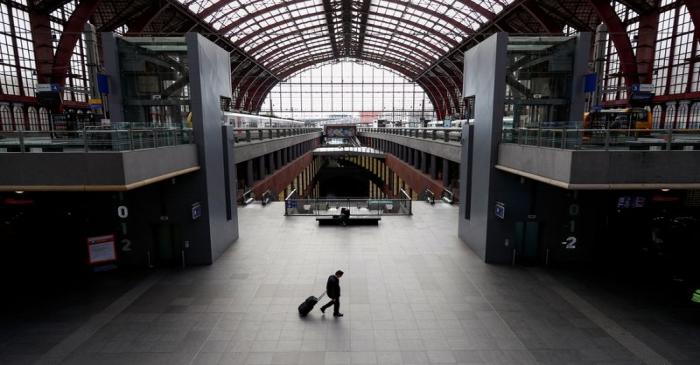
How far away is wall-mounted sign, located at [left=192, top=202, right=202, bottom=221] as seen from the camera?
1226 centimetres

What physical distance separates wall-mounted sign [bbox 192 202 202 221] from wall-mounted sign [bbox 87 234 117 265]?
244 cm

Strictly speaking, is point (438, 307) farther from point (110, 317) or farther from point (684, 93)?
point (684, 93)

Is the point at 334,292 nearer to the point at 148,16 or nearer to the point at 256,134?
the point at 256,134

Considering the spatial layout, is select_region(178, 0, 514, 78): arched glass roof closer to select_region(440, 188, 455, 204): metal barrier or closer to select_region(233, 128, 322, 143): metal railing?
select_region(233, 128, 322, 143): metal railing

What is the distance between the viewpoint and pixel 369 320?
9102mm

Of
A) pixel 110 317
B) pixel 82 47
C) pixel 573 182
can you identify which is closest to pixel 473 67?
pixel 573 182

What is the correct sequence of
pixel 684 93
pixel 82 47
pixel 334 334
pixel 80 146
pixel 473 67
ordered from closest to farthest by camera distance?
pixel 334 334 < pixel 80 146 < pixel 473 67 < pixel 684 93 < pixel 82 47

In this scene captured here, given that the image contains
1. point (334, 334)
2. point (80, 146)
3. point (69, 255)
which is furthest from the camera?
point (69, 255)

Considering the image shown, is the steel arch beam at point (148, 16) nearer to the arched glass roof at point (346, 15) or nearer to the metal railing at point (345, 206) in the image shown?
the arched glass roof at point (346, 15)

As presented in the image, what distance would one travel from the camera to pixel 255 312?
9484 mm

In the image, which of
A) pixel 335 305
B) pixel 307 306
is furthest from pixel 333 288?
pixel 307 306

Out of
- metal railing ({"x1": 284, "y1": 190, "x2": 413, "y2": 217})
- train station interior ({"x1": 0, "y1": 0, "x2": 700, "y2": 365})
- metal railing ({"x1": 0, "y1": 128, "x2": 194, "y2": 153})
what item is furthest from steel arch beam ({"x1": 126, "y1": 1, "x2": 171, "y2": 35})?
metal railing ({"x1": 0, "y1": 128, "x2": 194, "y2": 153})

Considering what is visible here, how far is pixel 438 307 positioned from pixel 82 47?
42.1m

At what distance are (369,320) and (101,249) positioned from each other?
8517mm
